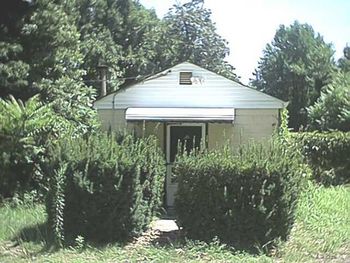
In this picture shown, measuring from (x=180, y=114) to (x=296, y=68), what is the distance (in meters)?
41.6

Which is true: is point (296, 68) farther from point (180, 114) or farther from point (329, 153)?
point (180, 114)

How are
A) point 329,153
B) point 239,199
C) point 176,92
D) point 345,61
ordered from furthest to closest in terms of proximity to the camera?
point 345,61 < point 329,153 < point 176,92 < point 239,199

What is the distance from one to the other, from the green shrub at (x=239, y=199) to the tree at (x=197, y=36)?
33.9 m

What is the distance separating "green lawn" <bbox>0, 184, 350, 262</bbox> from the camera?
29.7ft

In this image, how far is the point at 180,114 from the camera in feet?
52.7

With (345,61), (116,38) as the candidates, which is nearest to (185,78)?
(116,38)

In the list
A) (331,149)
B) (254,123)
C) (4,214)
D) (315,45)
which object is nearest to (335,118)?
(331,149)

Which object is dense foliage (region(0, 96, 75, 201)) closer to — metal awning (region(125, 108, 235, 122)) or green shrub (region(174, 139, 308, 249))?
metal awning (region(125, 108, 235, 122))

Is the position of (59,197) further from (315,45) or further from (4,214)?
(315,45)

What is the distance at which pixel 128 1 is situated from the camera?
38156 millimetres

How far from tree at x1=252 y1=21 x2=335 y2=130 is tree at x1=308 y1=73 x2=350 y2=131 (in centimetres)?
945

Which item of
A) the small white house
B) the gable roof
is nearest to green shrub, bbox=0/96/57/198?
the small white house

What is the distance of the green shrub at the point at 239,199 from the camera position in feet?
31.7

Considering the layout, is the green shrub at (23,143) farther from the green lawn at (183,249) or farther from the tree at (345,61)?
the tree at (345,61)
